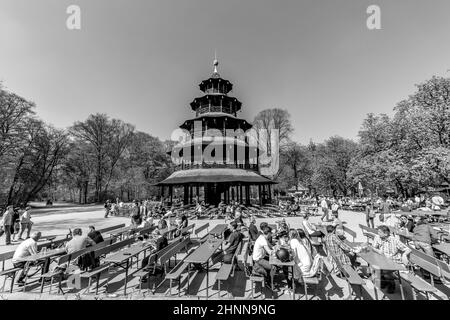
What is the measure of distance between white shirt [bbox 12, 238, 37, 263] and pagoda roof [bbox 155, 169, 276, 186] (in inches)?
569

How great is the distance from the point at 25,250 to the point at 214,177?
1579cm

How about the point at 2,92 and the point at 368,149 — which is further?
the point at 368,149

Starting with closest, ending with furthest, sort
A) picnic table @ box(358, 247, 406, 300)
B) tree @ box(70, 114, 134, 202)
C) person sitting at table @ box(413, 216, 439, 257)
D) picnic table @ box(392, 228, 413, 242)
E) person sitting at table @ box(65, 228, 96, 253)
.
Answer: picnic table @ box(358, 247, 406, 300)
person sitting at table @ box(65, 228, 96, 253)
person sitting at table @ box(413, 216, 439, 257)
picnic table @ box(392, 228, 413, 242)
tree @ box(70, 114, 134, 202)

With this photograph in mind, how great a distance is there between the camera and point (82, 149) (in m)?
42.0

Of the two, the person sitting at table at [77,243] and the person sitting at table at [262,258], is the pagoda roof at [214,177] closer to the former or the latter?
the person sitting at table at [77,243]

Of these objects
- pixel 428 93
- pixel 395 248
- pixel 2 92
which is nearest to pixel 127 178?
pixel 2 92

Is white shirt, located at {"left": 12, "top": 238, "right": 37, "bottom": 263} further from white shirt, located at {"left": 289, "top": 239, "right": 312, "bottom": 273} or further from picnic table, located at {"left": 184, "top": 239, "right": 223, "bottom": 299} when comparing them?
white shirt, located at {"left": 289, "top": 239, "right": 312, "bottom": 273}

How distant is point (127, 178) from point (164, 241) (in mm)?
38492

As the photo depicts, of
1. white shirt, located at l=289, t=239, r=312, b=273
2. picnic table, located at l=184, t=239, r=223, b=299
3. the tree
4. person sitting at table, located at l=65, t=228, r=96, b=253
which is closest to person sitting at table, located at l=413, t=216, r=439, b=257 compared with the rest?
white shirt, located at l=289, t=239, r=312, b=273

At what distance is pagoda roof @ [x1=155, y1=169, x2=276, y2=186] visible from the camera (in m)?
20.2

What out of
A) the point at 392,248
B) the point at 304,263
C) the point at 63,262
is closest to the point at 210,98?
the point at 63,262

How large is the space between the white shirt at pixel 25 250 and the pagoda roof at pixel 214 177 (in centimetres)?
1446
